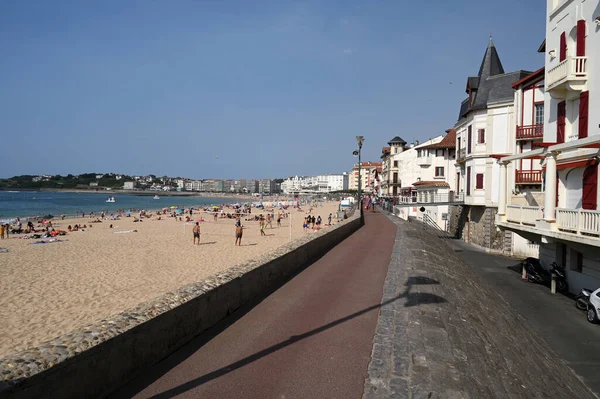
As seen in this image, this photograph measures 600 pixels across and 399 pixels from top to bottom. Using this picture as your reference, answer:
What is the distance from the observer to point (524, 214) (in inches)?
691

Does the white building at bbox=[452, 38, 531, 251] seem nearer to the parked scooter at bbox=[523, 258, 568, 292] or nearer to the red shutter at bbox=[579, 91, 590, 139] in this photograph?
the parked scooter at bbox=[523, 258, 568, 292]

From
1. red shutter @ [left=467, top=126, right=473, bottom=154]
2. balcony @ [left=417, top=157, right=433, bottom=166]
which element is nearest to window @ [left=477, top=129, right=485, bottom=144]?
red shutter @ [left=467, top=126, right=473, bottom=154]

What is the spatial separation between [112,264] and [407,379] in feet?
70.0

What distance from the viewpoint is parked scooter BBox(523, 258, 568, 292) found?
1766 centimetres

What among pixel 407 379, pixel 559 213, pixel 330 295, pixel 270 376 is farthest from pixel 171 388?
pixel 559 213

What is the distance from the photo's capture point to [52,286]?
57.3 feet

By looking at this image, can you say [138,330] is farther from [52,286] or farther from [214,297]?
[52,286]

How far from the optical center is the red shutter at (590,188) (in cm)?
1579

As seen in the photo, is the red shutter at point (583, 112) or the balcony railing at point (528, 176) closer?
the red shutter at point (583, 112)

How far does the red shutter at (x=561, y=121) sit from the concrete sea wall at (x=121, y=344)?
16.8 m

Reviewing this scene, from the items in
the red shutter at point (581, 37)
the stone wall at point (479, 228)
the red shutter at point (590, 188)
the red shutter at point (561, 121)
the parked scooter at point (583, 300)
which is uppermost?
the red shutter at point (581, 37)

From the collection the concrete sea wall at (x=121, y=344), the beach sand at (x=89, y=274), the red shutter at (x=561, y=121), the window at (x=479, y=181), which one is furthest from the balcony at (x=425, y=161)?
the concrete sea wall at (x=121, y=344)

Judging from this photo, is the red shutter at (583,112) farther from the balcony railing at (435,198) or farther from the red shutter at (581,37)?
the balcony railing at (435,198)

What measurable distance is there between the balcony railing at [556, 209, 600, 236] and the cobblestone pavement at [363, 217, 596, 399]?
3.86 meters
